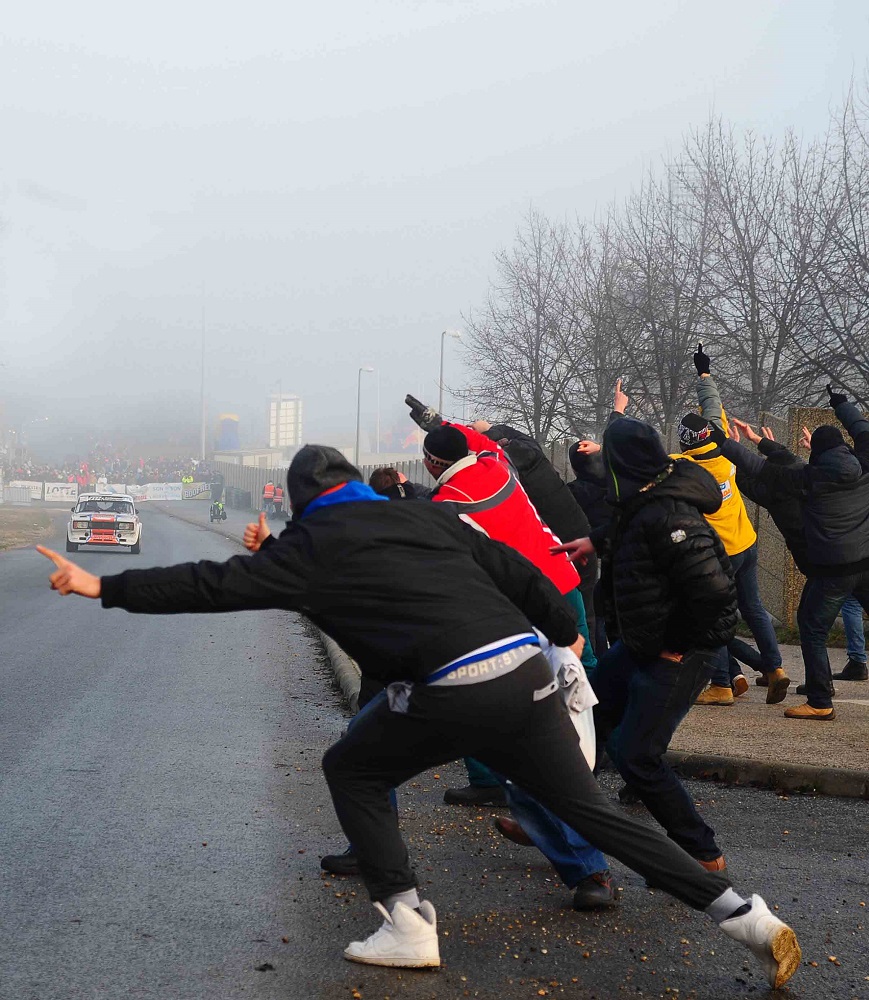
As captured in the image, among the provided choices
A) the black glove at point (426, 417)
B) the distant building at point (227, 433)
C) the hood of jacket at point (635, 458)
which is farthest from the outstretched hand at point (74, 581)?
the distant building at point (227, 433)

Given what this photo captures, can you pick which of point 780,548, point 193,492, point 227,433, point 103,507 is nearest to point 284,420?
point 227,433

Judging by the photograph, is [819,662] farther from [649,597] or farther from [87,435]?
A: [87,435]

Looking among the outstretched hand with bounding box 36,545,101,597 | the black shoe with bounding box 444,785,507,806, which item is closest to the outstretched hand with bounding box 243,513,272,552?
the outstretched hand with bounding box 36,545,101,597

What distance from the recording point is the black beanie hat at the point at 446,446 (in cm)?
541

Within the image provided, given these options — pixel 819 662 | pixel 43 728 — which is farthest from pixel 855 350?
pixel 43 728

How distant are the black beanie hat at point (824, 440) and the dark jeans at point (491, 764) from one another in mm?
4742

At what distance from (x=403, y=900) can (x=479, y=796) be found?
2236mm

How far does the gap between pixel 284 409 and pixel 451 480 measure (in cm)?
16983

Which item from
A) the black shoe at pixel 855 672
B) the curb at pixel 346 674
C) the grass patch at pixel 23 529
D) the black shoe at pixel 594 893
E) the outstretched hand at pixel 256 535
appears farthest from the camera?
the grass patch at pixel 23 529

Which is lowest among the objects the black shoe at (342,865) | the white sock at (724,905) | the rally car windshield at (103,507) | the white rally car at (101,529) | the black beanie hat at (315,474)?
the white rally car at (101,529)

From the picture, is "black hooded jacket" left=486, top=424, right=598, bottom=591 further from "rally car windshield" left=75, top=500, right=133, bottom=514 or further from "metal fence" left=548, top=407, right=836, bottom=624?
"rally car windshield" left=75, top=500, right=133, bottom=514

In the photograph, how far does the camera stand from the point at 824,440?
8.10 meters

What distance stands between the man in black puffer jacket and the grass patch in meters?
31.6

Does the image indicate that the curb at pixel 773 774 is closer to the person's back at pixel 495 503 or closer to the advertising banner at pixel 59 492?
the person's back at pixel 495 503
